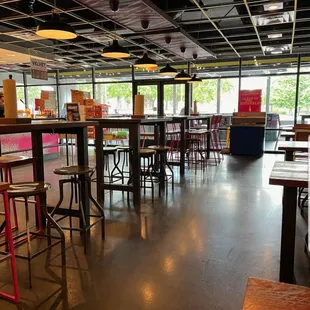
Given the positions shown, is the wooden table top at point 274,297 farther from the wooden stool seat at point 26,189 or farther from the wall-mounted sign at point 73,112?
the wall-mounted sign at point 73,112

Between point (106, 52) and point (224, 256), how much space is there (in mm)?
3356

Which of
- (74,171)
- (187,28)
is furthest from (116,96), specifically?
(74,171)

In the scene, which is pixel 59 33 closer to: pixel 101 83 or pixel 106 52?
pixel 106 52

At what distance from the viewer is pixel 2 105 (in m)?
2.26

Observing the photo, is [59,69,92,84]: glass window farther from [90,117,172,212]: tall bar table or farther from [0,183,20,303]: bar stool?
[0,183,20,303]: bar stool

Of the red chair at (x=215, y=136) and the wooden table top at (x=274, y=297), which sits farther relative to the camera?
the red chair at (x=215, y=136)

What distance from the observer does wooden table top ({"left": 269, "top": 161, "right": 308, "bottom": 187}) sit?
1.59 meters

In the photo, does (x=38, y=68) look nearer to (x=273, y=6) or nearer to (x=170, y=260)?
(x=273, y=6)

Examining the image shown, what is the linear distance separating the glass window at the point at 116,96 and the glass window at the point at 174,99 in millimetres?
1893

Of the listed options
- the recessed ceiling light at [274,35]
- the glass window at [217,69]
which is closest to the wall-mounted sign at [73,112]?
the recessed ceiling light at [274,35]

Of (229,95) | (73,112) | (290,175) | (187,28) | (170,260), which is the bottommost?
(170,260)

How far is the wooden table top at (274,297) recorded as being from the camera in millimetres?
1006

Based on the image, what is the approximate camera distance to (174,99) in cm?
984

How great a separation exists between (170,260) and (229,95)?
26.9ft
